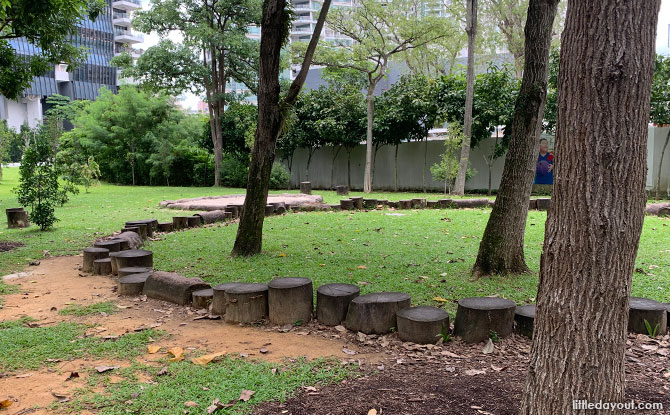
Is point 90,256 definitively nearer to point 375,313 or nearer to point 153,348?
point 153,348

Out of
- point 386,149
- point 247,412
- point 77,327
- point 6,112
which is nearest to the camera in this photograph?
point 247,412

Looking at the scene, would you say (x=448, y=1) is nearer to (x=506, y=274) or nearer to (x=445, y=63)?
(x=445, y=63)

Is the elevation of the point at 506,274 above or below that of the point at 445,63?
below

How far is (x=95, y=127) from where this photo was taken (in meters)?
24.7

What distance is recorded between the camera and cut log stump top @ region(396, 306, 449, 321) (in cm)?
377

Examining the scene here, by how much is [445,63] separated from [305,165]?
10903mm

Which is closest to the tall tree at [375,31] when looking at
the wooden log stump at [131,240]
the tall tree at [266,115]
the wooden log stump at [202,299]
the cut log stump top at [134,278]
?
the tall tree at [266,115]

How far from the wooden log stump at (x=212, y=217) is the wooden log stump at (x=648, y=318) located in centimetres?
817

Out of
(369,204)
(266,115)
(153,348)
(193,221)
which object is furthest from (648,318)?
(369,204)

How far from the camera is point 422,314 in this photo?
3.85 metres

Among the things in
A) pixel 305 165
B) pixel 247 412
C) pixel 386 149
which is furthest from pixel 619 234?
pixel 305 165

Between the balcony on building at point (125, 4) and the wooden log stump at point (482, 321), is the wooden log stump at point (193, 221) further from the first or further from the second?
the balcony on building at point (125, 4)

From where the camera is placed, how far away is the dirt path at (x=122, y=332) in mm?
3217

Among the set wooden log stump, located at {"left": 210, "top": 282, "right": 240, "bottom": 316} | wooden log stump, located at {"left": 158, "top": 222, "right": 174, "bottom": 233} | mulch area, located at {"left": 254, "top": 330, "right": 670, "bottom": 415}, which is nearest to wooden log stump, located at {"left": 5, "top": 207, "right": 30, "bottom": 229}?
wooden log stump, located at {"left": 158, "top": 222, "right": 174, "bottom": 233}
